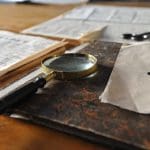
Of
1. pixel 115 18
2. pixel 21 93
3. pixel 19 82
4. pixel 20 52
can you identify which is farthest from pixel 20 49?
pixel 115 18

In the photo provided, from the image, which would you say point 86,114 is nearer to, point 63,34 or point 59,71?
point 59,71

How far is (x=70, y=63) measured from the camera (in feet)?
2.33

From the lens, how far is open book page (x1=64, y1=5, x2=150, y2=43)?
1.06 metres

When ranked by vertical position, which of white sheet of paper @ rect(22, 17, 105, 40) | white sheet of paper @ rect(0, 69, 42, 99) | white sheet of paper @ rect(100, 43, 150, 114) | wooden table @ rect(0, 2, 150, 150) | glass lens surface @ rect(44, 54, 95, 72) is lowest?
white sheet of paper @ rect(22, 17, 105, 40)

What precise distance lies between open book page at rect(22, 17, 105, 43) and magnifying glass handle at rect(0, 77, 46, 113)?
1.39 ft

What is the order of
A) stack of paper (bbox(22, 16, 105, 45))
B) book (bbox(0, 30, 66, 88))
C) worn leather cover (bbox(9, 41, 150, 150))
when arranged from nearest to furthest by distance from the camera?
worn leather cover (bbox(9, 41, 150, 150)) → book (bbox(0, 30, 66, 88)) → stack of paper (bbox(22, 16, 105, 45))

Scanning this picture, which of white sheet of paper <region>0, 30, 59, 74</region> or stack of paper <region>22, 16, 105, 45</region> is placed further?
stack of paper <region>22, 16, 105, 45</region>

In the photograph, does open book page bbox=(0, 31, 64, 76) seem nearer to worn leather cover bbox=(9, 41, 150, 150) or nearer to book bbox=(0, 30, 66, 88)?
book bbox=(0, 30, 66, 88)

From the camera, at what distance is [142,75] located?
0.66 metres

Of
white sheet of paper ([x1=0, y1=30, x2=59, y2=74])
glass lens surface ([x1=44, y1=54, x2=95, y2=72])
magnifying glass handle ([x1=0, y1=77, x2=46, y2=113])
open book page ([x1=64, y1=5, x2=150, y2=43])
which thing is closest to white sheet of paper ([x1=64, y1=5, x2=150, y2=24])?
open book page ([x1=64, y1=5, x2=150, y2=43])

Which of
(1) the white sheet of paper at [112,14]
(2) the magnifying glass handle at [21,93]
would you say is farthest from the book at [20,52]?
(1) the white sheet of paper at [112,14]

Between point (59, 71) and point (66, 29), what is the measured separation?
509 millimetres

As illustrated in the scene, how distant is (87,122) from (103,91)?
11 cm

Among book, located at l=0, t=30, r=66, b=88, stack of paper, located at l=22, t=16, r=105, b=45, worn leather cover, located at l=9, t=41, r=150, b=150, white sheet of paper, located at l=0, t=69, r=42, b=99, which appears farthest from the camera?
stack of paper, located at l=22, t=16, r=105, b=45
